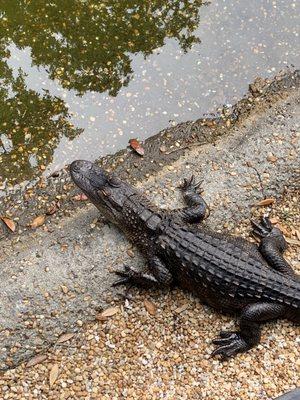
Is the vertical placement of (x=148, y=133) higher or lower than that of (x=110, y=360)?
higher

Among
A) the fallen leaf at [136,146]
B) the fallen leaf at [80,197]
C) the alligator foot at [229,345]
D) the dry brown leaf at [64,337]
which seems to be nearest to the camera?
the alligator foot at [229,345]

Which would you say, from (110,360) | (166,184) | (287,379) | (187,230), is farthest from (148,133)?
(287,379)

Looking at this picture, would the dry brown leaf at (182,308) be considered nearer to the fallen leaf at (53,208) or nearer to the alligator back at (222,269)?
the alligator back at (222,269)

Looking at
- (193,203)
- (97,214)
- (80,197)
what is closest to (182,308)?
(193,203)

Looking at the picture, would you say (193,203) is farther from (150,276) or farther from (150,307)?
(150,307)

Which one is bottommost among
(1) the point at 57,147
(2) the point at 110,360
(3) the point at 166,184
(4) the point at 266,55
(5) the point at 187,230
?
(2) the point at 110,360

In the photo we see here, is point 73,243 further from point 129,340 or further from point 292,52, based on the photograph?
point 292,52

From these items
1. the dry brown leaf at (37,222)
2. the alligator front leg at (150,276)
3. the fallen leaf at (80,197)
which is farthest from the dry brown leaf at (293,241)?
the dry brown leaf at (37,222)
